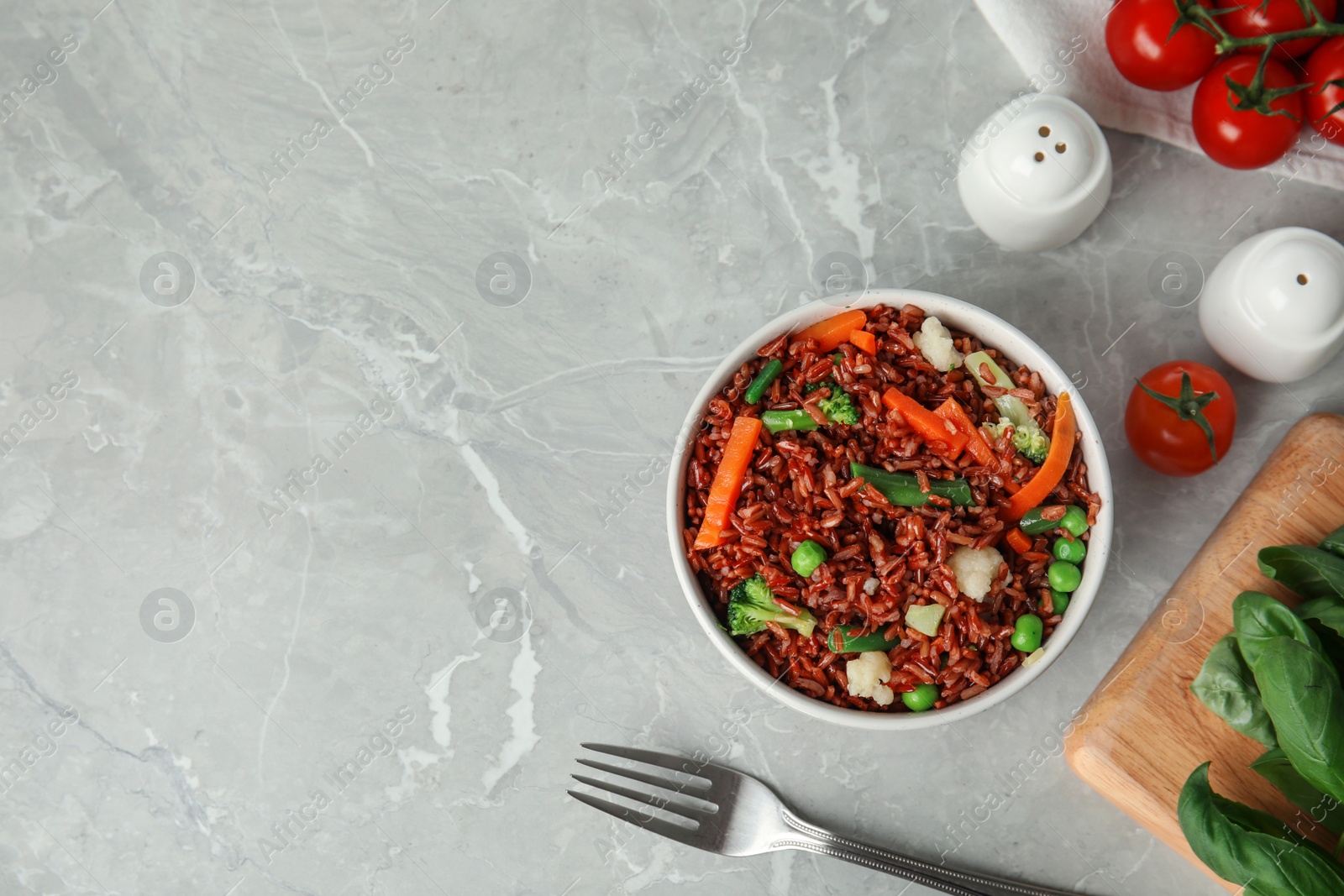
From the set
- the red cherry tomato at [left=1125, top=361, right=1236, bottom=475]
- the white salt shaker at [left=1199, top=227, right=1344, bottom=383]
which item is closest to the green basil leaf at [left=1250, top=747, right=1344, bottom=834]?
the red cherry tomato at [left=1125, top=361, right=1236, bottom=475]

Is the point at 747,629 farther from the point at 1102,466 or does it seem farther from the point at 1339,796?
the point at 1339,796

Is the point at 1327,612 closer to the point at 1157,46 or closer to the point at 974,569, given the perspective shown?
the point at 974,569

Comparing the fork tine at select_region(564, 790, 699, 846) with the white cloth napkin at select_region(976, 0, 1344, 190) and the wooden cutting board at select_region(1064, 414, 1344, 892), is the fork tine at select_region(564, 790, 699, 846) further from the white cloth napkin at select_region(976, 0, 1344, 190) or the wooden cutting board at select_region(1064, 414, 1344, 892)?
the white cloth napkin at select_region(976, 0, 1344, 190)

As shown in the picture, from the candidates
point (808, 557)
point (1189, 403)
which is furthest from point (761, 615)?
point (1189, 403)

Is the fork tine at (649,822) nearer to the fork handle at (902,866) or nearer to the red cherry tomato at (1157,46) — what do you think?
the fork handle at (902,866)

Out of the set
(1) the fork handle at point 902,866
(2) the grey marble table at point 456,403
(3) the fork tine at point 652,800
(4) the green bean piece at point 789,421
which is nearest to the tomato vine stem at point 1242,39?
(2) the grey marble table at point 456,403
